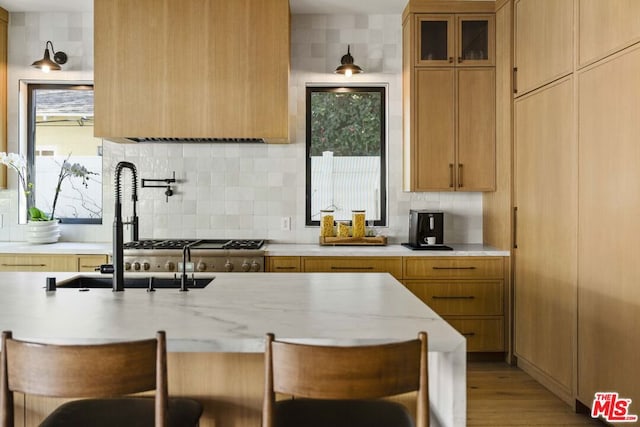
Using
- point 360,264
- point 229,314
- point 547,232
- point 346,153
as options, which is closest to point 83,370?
point 229,314

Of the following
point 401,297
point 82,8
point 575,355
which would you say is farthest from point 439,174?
point 82,8

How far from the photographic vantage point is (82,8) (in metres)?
4.21

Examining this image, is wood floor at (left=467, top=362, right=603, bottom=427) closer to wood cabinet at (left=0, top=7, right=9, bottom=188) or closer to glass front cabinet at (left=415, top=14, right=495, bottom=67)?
glass front cabinet at (left=415, top=14, right=495, bottom=67)

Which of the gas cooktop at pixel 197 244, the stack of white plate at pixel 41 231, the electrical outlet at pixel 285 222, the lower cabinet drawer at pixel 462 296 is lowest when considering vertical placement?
the lower cabinet drawer at pixel 462 296

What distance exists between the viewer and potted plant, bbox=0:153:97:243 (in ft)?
13.4

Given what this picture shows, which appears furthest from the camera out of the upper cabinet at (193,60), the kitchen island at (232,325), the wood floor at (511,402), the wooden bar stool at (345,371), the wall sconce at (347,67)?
the wall sconce at (347,67)

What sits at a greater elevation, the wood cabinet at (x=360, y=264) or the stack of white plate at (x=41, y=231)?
the stack of white plate at (x=41, y=231)

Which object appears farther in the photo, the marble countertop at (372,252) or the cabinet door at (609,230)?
the marble countertop at (372,252)

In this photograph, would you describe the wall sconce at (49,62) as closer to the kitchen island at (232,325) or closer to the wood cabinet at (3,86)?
the wood cabinet at (3,86)

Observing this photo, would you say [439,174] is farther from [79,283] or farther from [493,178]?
[79,283]

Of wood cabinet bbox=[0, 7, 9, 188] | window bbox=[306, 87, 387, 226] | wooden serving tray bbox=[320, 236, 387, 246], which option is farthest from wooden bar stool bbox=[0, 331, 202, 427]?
wood cabinet bbox=[0, 7, 9, 188]

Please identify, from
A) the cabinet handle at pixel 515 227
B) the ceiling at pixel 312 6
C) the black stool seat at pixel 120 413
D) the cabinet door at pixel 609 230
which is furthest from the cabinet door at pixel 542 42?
the black stool seat at pixel 120 413

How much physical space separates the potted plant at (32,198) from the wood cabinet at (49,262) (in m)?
0.32

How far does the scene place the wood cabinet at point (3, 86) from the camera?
4250mm
